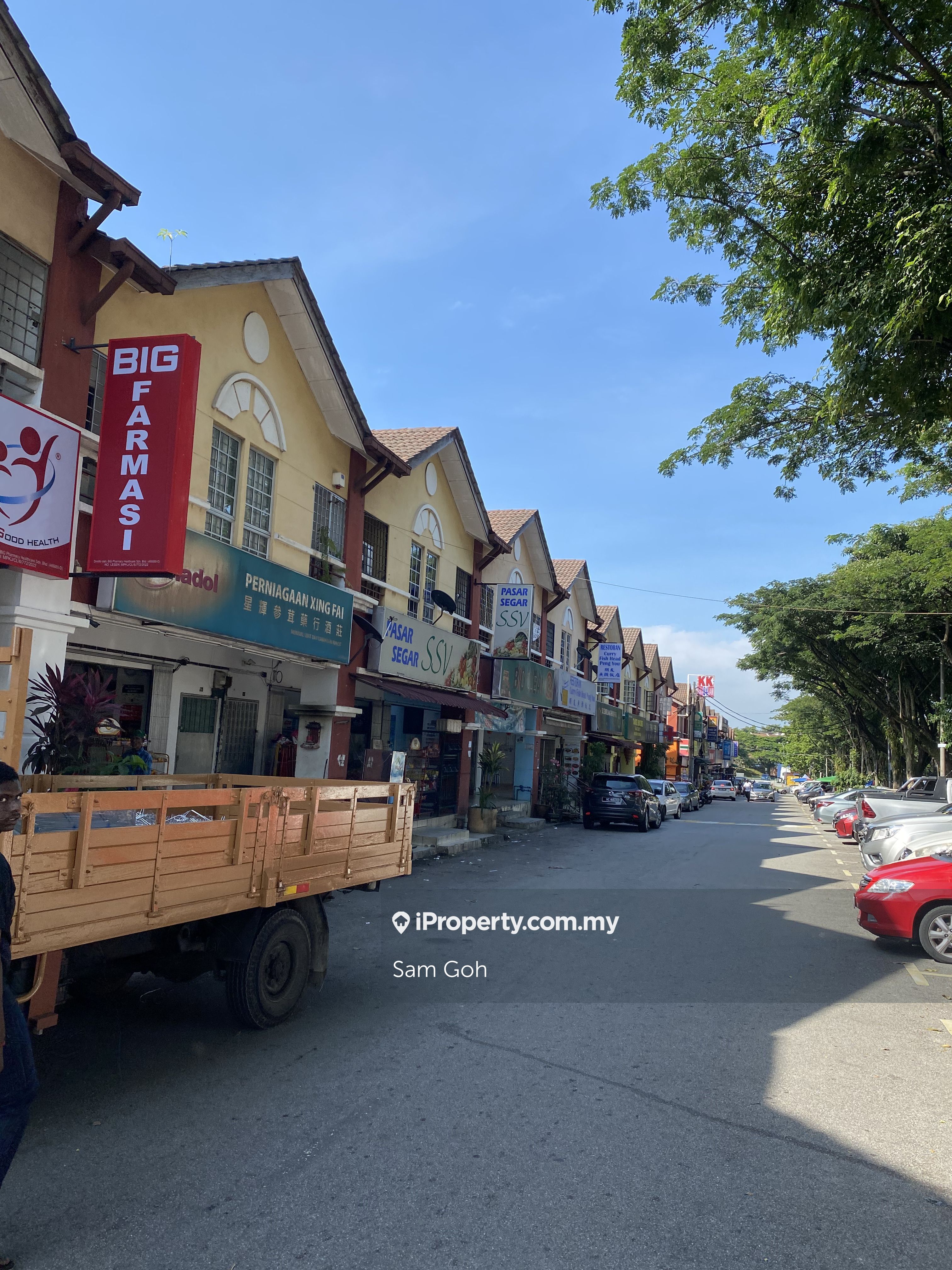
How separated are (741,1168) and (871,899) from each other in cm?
588

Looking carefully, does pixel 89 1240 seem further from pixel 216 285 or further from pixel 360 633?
pixel 360 633

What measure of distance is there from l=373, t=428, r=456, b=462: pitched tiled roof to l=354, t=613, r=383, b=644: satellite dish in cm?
366

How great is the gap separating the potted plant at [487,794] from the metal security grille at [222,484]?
35.7ft

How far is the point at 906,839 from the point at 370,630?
9049 millimetres

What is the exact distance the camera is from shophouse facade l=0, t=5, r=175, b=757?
8047 millimetres

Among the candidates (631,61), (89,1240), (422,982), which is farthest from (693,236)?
(89,1240)

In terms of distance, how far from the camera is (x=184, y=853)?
4.98 meters

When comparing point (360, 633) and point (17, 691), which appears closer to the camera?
point (17, 691)

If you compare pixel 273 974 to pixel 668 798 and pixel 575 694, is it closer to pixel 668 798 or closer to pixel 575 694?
pixel 575 694

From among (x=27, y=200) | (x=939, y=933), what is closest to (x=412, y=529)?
(x=27, y=200)

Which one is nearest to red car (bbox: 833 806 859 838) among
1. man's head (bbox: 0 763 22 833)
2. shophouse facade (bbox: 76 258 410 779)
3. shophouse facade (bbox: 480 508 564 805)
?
shophouse facade (bbox: 480 508 564 805)

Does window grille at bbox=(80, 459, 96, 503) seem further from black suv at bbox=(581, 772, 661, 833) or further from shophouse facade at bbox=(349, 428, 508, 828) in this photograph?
black suv at bbox=(581, 772, 661, 833)

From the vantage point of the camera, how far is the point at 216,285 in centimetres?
1115

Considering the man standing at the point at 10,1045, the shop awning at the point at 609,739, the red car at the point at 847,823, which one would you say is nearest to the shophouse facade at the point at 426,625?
the man standing at the point at 10,1045
